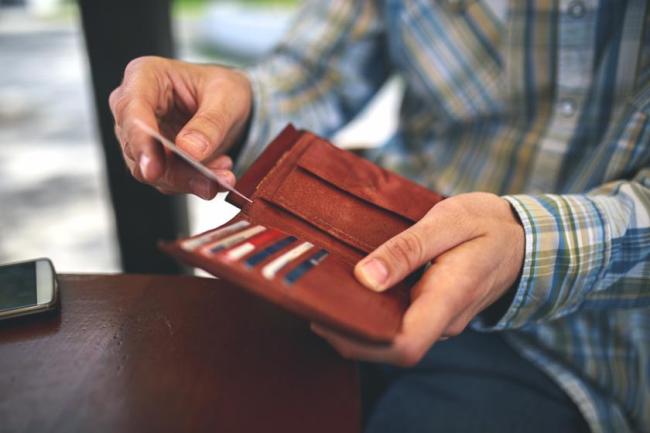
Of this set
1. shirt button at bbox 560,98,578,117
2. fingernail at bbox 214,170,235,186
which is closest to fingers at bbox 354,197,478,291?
fingernail at bbox 214,170,235,186

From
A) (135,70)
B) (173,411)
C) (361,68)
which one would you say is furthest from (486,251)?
(361,68)

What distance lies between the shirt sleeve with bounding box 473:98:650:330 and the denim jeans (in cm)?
15

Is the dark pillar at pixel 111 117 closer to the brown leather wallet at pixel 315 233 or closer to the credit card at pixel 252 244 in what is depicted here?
the brown leather wallet at pixel 315 233

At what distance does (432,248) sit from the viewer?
57cm

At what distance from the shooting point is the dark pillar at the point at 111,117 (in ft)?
3.66

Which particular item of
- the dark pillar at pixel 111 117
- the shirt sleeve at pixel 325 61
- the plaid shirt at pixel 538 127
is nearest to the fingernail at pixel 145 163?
the plaid shirt at pixel 538 127

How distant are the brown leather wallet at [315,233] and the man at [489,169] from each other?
42mm

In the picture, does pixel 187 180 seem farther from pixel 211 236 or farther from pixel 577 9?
pixel 577 9

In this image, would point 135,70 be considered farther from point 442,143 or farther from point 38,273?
point 442,143

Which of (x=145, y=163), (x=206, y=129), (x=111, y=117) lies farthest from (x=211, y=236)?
(x=111, y=117)

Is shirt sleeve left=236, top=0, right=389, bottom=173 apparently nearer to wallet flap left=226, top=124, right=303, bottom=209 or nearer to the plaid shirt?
the plaid shirt

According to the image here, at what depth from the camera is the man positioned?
0.61m

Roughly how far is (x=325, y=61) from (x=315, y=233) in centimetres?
68

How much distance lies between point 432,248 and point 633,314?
453 millimetres
